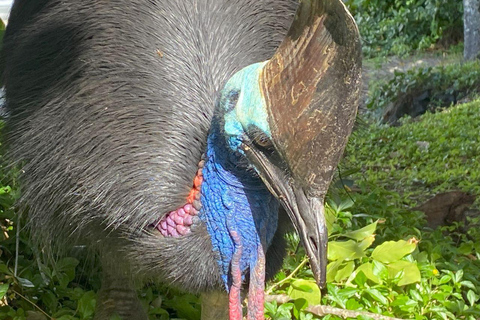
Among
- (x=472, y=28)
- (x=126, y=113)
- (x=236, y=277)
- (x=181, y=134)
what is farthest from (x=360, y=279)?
(x=472, y=28)

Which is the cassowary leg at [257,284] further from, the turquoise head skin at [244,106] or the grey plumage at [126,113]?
the turquoise head skin at [244,106]

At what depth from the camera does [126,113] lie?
7.47 ft

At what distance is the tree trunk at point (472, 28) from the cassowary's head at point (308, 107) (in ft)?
22.8

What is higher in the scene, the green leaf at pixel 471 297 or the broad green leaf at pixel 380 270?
the broad green leaf at pixel 380 270

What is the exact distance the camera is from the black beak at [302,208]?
194 cm

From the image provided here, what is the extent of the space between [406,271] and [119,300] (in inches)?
43.2

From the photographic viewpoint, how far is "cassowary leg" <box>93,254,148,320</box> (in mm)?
2980

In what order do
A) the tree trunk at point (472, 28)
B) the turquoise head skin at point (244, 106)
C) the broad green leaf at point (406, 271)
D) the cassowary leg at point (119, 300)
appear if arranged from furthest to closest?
the tree trunk at point (472, 28)
the broad green leaf at point (406, 271)
the cassowary leg at point (119, 300)
the turquoise head skin at point (244, 106)

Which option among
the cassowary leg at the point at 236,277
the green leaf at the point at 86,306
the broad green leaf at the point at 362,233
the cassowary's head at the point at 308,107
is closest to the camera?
the cassowary's head at the point at 308,107

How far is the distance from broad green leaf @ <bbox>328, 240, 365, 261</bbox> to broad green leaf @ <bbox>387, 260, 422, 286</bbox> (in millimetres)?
140

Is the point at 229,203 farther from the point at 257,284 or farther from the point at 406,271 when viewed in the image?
the point at 406,271

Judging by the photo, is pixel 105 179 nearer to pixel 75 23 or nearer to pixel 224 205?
pixel 224 205

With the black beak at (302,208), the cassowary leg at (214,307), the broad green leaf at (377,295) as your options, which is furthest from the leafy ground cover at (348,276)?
the black beak at (302,208)

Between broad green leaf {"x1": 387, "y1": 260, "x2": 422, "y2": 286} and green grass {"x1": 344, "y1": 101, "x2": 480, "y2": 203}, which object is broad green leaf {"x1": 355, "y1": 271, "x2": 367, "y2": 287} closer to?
broad green leaf {"x1": 387, "y1": 260, "x2": 422, "y2": 286}
